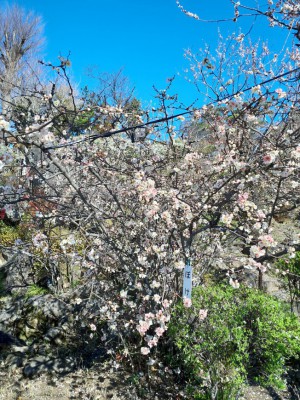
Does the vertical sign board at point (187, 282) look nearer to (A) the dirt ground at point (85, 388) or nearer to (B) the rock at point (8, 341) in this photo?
(A) the dirt ground at point (85, 388)

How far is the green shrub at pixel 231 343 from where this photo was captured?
264 centimetres

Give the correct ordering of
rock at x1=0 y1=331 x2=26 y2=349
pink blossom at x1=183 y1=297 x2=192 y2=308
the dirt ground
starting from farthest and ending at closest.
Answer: rock at x1=0 y1=331 x2=26 y2=349, the dirt ground, pink blossom at x1=183 y1=297 x2=192 y2=308

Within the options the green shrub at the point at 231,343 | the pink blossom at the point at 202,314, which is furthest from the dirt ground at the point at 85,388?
the pink blossom at the point at 202,314

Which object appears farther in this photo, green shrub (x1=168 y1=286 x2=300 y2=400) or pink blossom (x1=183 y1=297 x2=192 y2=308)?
pink blossom (x1=183 y1=297 x2=192 y2=308)

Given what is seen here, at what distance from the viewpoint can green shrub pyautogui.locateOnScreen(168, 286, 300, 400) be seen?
2.64 m

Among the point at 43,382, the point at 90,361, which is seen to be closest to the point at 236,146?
the point at 90,361

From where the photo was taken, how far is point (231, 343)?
2.69 meters

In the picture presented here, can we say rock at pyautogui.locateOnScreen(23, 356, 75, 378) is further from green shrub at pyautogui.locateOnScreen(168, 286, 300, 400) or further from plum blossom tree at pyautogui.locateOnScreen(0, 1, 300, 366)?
green shrub at pyautogui.locateOnScreen(168, 286, 300, 400)

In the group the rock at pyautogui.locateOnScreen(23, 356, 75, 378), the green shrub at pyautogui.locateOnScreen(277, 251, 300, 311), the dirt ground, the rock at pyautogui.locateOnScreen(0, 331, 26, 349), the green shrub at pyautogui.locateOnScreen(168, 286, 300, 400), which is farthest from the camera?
the rock at pyautogui.locateOnScreen(0, 331, 26, 349)

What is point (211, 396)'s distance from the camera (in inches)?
102

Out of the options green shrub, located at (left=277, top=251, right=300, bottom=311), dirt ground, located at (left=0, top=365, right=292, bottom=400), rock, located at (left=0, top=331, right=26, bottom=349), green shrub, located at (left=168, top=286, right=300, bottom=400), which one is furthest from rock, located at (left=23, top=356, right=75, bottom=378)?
green shrub, located at (left=277, top=251, right=300, bottom=311)

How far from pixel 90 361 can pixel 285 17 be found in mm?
3845

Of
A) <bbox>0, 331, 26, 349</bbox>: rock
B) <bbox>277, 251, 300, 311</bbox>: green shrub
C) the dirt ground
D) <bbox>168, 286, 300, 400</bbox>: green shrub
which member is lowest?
the dirt ground

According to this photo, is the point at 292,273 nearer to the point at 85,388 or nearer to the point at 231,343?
the point at 231,343
